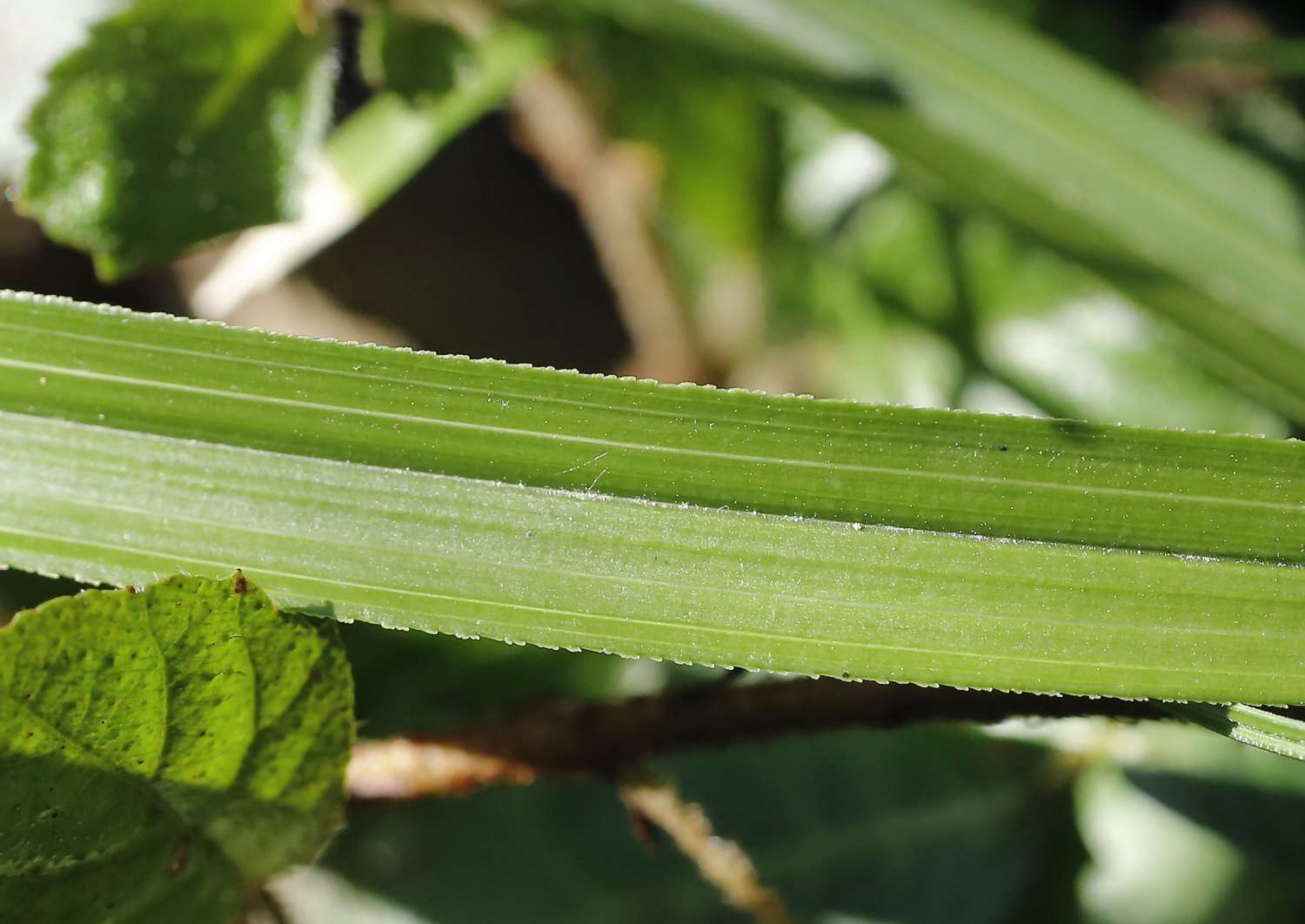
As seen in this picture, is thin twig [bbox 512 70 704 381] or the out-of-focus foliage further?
thin twig [bbox 512 70 704 381]

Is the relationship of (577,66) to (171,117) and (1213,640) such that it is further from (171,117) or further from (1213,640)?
(1213,640)

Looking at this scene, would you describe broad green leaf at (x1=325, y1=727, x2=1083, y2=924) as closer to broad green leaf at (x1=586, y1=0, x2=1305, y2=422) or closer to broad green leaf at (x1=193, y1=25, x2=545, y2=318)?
broad green leaf at (x1=586, y1=0, x2=1305, y2=422)

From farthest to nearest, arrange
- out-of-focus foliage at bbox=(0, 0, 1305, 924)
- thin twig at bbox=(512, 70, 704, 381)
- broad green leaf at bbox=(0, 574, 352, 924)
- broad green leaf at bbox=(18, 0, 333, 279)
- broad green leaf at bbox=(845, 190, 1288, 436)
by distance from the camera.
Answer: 1. thin twig at bbox=(512, 70, 704, 381)
2. broad green leaf at bbox=(845, 190, 1288, 436)
3. out-of-focus foliage at bbox=(0, 0, 1305, 924)
4. broad green leaf at bbox=(18, 0, 333, 279)
5. broad green leaf at bbox=(0, 574, 352, 924)

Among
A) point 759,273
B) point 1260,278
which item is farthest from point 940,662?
point 759,273

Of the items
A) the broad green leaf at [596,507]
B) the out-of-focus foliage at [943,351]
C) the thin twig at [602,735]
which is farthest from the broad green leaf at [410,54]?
the thin twig at [602,735]

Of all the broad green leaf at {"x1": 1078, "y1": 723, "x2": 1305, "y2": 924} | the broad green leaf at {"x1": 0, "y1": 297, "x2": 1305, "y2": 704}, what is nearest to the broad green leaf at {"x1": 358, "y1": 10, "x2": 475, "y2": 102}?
the broad green leaf at {"x1": 0, "y1": 297, "x2": 1305, "y2": 704}

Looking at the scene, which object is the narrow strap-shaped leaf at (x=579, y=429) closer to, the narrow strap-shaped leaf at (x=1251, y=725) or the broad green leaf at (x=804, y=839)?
the narrow strap-shaped leaf at (x=1251, y=725)
